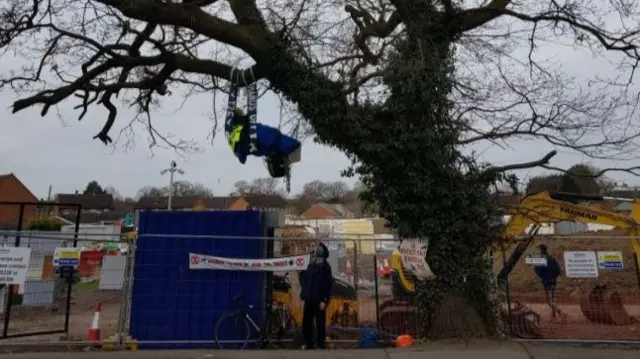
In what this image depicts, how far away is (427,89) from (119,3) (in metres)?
5.68

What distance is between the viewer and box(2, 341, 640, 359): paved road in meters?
7.85

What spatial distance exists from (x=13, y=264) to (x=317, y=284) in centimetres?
542

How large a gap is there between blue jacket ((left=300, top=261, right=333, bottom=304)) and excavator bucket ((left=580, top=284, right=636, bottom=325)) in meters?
6.71

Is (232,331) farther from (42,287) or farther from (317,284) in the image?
A: (42,287)

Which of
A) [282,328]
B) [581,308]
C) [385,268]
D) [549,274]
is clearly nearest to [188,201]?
[385,268]

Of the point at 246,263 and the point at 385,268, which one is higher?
the point at 385,268

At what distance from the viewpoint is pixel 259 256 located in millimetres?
10469

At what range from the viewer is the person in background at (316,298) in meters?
9.64

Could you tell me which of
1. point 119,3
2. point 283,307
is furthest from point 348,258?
point 119,3

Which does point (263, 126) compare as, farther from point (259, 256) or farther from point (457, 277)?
point (457, 277)

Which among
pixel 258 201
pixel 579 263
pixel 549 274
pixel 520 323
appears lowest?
pixel 520 323

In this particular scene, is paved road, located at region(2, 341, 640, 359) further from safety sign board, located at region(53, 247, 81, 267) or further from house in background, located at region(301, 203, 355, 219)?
house in background, located at region(301, 203, 355, 219)

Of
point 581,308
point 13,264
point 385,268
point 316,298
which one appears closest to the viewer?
point 316,298

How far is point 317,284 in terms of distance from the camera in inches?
381
